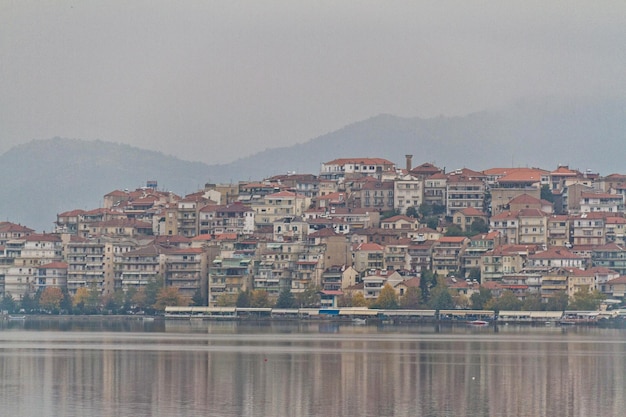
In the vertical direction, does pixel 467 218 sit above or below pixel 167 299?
above

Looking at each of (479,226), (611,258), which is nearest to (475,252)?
(479,226)

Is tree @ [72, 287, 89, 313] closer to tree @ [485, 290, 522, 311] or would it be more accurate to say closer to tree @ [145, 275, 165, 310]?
tree @ [145, 275, 165, 310]

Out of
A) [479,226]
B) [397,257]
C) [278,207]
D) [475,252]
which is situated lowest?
[397,257]

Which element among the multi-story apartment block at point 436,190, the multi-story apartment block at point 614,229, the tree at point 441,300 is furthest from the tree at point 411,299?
the multi-story apartment block at point 436,190

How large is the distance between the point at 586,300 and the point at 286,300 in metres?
17.8

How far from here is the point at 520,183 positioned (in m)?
108

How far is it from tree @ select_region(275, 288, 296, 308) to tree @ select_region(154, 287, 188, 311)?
19.6ft

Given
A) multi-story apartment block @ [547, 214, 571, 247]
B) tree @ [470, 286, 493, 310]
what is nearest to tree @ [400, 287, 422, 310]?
tree @ [470, 286, 493, 310]

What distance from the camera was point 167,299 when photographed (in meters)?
96.7

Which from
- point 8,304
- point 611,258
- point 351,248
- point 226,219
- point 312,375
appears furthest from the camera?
point 226,219

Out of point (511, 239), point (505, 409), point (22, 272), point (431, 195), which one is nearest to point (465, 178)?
point (431, 195)

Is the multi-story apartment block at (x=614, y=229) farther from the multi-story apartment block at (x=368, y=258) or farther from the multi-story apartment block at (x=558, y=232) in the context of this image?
the multi-story apartment block at (x=368, y=258)

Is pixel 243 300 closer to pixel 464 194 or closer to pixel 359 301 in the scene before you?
pixel 359 301

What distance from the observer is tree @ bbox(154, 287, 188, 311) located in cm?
9656
